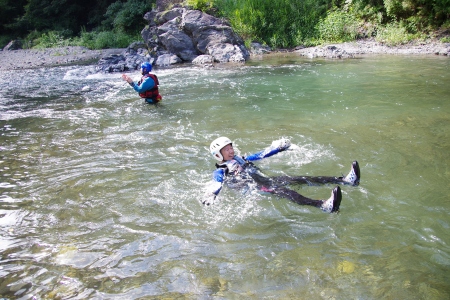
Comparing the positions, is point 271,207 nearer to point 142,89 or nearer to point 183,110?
point 183,110

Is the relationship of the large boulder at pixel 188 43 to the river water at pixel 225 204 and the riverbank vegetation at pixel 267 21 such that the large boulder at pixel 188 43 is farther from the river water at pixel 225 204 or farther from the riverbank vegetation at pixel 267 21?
the river water at pixel 225 204

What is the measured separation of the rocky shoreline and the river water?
726cm

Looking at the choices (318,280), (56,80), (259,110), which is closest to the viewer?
(318,280)

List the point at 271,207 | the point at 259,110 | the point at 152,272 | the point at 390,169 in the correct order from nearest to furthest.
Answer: the point at 152,272
the point at 271,207
the point at 390,169
the point at 259,110

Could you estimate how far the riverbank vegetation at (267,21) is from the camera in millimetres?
18594

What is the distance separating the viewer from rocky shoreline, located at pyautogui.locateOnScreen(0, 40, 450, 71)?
16.7m

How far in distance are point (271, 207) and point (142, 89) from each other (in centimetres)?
672

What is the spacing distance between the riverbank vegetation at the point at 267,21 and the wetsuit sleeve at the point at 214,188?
17.0 metres

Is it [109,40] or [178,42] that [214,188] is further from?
[109,40]

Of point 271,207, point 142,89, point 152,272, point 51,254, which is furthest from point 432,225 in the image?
Answer: point 142,89

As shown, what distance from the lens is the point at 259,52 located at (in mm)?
21406

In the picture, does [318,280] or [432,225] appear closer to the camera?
[318,280]

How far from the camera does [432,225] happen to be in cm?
411

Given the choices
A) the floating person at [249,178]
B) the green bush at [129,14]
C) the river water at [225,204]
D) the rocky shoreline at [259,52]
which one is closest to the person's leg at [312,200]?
the floating person at [249,178]
